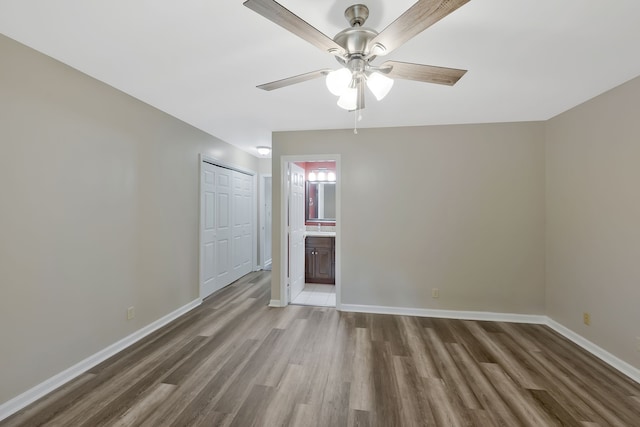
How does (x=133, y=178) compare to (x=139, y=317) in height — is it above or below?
above

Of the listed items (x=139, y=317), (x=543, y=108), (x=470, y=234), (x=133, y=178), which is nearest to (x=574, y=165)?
(x=543, y=108)

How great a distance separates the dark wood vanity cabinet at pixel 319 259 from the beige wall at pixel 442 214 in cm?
115

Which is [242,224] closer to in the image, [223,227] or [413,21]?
[223,227]

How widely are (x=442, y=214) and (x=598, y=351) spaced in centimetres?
187

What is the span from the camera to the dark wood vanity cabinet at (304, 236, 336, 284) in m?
4.80

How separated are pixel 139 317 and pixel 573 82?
4.55m

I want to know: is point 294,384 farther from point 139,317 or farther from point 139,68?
point 139,68

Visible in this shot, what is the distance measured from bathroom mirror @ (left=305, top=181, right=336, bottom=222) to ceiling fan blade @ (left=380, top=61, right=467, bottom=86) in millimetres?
3764

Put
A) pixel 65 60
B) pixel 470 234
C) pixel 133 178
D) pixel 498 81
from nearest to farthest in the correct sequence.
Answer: pixel 65 60, pixel 498 81, pixel 133 178, pixel 470 234

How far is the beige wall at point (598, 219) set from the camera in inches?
88.9

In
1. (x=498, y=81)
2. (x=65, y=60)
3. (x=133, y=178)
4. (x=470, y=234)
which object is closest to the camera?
(x=65, y=60)

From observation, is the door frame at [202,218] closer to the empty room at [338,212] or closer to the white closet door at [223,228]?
the empty room at [338,212]

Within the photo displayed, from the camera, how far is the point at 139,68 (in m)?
2.12

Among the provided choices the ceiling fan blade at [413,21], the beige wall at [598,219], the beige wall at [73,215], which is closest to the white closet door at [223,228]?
the beige wall at [73,215]
